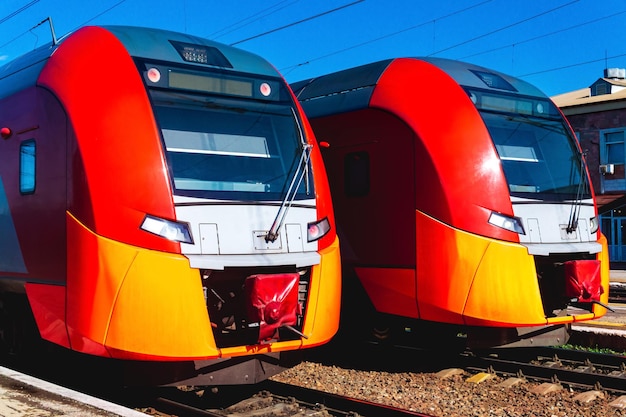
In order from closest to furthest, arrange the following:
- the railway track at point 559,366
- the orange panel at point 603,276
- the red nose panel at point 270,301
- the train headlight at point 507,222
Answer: the red nose panel at point 270,301 < the railway track at point 559,366 < the train headlight at point 507,222 < the orange panel at point 603,276

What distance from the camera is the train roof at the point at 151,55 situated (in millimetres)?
6516

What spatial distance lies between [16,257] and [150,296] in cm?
188

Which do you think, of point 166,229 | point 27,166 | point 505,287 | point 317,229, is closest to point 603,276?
point 505,287

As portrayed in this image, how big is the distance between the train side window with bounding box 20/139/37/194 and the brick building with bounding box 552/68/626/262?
2573 centimetres

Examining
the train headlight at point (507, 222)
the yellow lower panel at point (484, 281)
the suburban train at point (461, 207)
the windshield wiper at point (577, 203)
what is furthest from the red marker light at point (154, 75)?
the windshield wiper at point (577, 203)

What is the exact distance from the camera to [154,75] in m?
6.32

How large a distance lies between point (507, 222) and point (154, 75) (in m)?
3.69

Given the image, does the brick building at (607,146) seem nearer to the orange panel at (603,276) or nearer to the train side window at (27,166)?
the orange panel at (603,276)

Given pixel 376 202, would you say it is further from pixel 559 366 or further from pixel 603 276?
pixel 559 366

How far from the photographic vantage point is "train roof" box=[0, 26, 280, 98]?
6.52 m

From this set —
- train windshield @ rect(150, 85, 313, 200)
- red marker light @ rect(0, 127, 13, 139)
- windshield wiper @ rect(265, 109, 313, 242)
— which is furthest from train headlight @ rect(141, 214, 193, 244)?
red marker light @ rect(0, 127, 13, 139)

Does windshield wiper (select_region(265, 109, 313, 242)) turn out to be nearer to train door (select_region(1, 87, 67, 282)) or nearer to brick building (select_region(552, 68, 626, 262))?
train door (select_region(1, 87, 67, 282))

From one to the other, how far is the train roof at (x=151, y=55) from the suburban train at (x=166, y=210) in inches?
0.9

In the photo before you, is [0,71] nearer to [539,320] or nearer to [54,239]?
[54,239]
